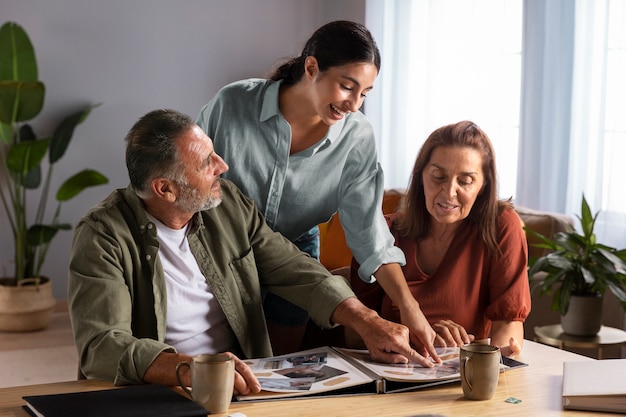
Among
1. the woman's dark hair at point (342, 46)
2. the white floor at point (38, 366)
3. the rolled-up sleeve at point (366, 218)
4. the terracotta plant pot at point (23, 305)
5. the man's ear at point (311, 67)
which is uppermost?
the woman's dark hair at point (342, 46)

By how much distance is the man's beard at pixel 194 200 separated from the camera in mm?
1993

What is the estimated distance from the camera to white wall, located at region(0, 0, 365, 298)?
5.68 metres

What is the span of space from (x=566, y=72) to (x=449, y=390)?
2951mm

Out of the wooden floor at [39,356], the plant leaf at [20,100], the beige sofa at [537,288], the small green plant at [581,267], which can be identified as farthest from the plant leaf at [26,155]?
the small green plant at [581,267]

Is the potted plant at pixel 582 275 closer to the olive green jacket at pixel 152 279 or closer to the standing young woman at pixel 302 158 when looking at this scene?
the standing young woman at pixel 302 158

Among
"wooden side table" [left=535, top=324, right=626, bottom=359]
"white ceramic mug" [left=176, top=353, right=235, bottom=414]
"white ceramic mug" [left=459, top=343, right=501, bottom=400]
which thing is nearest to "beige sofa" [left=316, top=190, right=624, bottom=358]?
"wooden side table" [left=535, top=324, right=626, bottom=359]

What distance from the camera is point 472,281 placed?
2232 mm

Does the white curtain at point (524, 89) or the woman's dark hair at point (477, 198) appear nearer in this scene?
the woman's dark hair at point (477, 198)

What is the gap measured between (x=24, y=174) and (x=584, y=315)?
3.45 metres

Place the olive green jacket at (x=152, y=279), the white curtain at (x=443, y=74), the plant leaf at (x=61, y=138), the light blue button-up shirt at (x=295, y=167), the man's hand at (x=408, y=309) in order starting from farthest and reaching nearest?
the plant leaf at (x=61, y=138), the white curtain at (x=443, y=74), the light blue button-up shirt at (x=295, y=167), the man's hand at (x=408, y=309), the olive green jacket at (x=152, y=279)

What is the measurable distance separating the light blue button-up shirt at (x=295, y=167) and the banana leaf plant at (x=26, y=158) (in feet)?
10.3

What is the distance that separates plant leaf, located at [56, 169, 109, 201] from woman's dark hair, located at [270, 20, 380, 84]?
3516mm

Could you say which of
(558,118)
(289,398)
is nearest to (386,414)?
(289,398)

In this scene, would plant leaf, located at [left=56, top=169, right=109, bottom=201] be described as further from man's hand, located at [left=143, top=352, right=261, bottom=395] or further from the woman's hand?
man's hand, located at [left=143, top=352, right=261, bottom=395]
